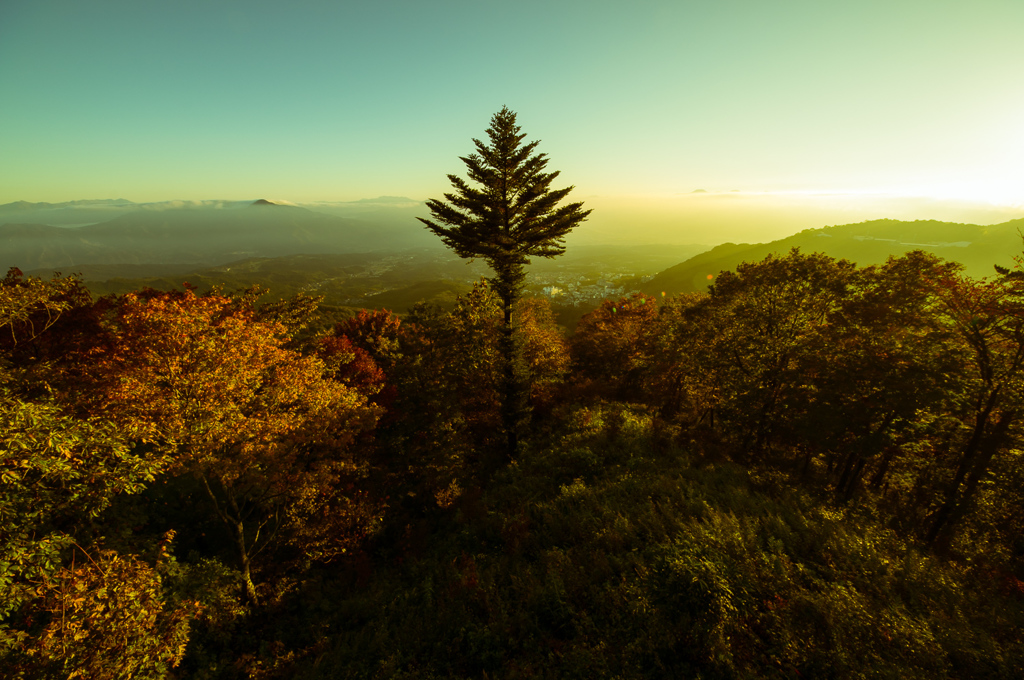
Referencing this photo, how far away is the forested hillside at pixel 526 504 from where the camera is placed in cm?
741

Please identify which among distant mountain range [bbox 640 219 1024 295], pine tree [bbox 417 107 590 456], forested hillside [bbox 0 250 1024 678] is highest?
distant mountain range [bbox 640 219 1024 295]

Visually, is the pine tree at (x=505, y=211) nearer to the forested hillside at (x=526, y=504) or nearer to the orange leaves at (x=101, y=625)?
the forested hillside at (x=526, y=504)

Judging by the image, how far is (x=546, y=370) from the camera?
2520 cm

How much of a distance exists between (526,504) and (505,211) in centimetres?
1306

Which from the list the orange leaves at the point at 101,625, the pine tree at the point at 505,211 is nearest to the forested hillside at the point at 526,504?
the orange leaves at the point at 101,625

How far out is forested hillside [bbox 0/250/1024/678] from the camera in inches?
292

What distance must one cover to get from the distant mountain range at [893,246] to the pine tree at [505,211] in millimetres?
122462

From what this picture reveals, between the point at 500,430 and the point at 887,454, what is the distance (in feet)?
59.4

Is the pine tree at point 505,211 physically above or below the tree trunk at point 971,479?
above

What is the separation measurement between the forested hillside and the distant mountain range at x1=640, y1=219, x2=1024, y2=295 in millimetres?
120234

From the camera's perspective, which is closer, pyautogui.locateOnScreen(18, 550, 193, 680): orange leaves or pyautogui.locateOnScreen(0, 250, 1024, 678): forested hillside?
pyautogui.locateOnScreen(18, 550, 193, 680): orange leaves

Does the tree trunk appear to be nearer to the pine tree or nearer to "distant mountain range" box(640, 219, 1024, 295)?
the pine tree

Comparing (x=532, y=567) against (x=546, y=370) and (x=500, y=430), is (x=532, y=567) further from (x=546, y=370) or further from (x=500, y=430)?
(x=546, y=370)

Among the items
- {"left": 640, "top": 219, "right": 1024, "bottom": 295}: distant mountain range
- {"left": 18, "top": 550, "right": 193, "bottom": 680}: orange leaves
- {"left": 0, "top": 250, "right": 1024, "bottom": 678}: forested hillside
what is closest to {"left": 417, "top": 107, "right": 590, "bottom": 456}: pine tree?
{"left": 0, "top": 250, "right": 1024, "bottom": 678}: forested hillside
